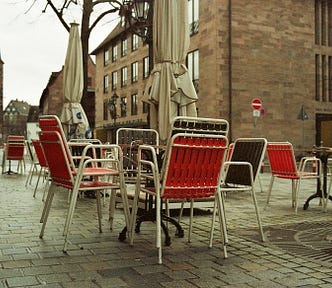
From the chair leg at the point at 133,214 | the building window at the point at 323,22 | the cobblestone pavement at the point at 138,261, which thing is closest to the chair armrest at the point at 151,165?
the chair leg at the point at 133,214

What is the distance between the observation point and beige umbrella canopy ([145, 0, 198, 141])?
654 centimetres

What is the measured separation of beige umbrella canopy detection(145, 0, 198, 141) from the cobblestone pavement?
1.57m

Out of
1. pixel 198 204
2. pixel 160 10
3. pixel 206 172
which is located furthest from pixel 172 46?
pixel 206 172

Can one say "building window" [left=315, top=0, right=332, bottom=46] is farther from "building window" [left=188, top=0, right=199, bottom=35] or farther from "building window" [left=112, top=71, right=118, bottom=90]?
"building window" [left=112, top=71, right=118, bottom=90]

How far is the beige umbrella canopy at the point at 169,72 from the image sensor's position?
654 centimetres

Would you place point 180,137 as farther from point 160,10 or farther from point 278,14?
point 278,14

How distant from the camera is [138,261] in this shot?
155 inches

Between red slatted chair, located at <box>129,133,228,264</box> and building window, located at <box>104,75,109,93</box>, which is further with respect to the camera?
building window, located at <box>104,75,109,93</box>

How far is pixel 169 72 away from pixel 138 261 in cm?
335

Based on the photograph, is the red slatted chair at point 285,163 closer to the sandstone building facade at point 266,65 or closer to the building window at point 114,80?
the sandstone building facade at point 266,65

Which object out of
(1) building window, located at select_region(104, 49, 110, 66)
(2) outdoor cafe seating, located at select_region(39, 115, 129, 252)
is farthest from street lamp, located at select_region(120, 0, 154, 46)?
(1) building window, located at select_region(104, 49, 110, 66)

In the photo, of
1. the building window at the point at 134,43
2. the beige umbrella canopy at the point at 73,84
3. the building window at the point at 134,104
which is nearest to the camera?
the beige umbrella canopy at the point at 73,84

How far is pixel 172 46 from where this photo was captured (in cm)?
679

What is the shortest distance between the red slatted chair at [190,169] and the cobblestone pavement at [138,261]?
359mm
